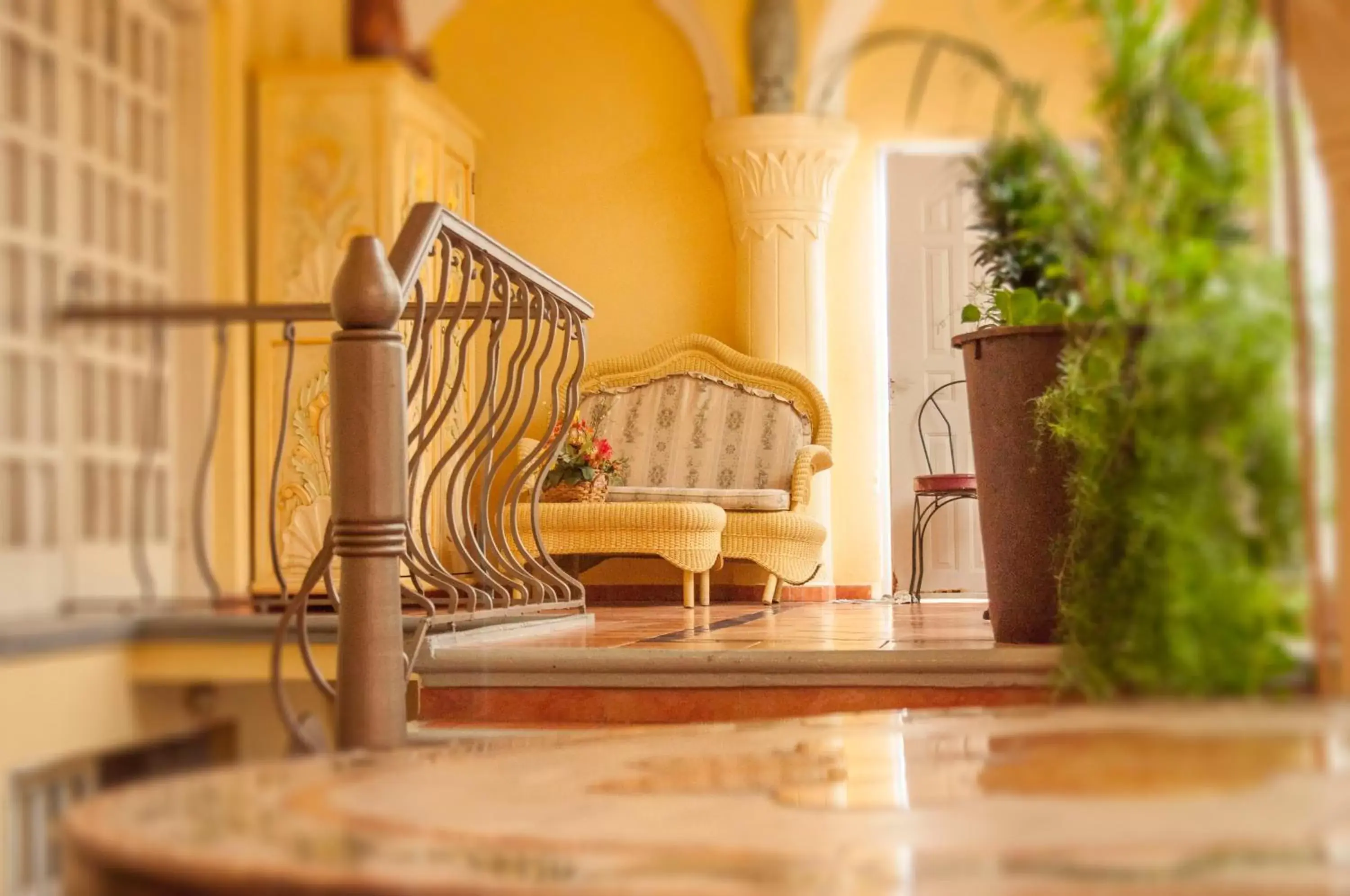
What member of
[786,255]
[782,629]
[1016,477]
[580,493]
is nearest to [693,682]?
[1016,477]

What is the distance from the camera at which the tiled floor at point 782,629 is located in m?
2.07

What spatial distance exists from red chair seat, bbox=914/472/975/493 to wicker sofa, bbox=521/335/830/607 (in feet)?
1.08

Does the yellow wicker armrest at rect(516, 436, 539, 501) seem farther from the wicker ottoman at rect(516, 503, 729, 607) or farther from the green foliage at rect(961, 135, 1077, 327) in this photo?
the green foliage at rect(961, 135, 1077, 327)

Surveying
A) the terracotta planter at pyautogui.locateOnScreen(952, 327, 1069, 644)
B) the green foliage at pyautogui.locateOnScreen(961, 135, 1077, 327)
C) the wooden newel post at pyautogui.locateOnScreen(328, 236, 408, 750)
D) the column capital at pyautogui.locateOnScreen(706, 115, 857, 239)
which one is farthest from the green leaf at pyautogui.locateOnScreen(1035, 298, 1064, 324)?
the column capital at pyautogui.locateOnScreen(706, 115, 857, 239)

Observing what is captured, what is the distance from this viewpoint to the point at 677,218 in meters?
4.57

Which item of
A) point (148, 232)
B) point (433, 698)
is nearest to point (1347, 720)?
point (148, 232)

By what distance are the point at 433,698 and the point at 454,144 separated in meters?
0.79

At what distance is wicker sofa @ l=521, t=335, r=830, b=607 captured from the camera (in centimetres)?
437

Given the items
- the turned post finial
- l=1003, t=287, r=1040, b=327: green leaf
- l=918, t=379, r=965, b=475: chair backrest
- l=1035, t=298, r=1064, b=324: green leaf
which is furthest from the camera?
l=918, t=379, r=965, b=475: chair backrest

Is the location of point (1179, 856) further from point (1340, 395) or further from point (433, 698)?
point (433, 698)

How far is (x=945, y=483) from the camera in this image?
15.3 feet

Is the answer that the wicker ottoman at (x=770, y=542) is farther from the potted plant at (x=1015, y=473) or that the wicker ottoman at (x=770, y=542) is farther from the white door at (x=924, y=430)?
the potted plant at (x=1015, y=473)

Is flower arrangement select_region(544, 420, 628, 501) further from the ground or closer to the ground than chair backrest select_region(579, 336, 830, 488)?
closer to the ground

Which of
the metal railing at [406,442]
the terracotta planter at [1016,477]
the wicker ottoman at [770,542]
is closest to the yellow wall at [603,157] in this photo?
the metal railing at [406,442]
